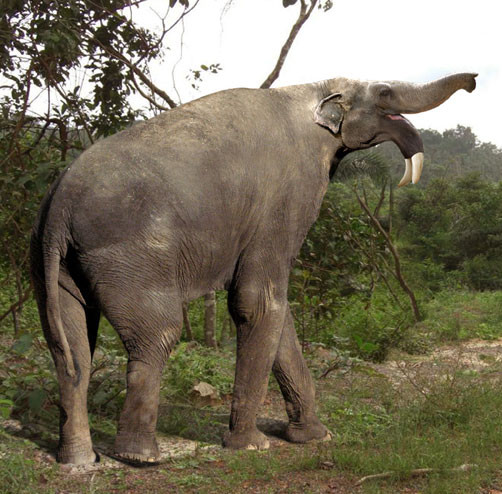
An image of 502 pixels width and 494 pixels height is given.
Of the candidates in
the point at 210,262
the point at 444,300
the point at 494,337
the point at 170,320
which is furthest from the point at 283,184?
the point at 444,300

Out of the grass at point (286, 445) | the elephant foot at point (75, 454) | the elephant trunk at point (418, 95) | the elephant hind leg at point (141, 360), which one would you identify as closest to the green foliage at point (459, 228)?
the grass at point (286, 445)

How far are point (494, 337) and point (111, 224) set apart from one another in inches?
316

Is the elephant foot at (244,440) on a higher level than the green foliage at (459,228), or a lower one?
lower

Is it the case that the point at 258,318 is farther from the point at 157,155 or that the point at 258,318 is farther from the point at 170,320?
the point at 157,155

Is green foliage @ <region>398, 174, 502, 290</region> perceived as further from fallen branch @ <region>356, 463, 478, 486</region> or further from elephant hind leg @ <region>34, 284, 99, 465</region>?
elephant hind leg @ <region>34, 284, 99, 465</region>

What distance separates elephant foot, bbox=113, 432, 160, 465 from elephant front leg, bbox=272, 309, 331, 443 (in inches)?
44.3

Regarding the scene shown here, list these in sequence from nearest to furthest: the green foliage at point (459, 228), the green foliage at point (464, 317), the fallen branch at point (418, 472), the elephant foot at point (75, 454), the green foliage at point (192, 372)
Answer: the fallen branch at point (418, 472) → the elephant foot at point (75, 454) → the green foliage at point (192, 372) → the green foliage at point (464, 317) → the green foliage at point (459, 228)

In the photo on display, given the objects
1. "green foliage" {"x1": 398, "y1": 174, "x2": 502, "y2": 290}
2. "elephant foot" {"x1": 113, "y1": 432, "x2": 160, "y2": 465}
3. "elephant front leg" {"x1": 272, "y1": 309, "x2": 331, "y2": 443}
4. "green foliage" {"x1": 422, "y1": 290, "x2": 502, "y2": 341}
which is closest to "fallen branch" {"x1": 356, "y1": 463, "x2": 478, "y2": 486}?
"elephant front leg" {"x1": 272, "y1": 309, "x2": 331, "y2": 443}

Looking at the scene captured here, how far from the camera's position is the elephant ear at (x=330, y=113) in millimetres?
4531

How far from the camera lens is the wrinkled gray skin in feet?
12.4

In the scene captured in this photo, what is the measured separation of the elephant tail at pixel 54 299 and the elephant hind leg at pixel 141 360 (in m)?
0.26

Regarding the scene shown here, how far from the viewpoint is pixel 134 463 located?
3916mm

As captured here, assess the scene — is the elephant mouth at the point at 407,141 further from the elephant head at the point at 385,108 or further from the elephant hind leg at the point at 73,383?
the elephant hind leg at the point at 73,383

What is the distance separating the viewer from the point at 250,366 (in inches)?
172
